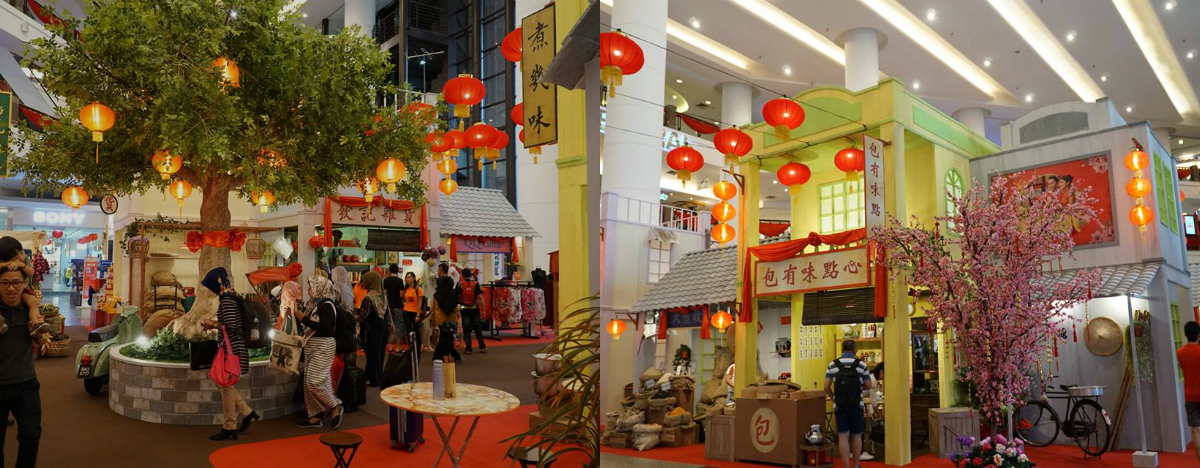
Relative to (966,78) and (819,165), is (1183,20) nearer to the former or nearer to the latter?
(966,78)

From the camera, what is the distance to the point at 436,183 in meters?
14.1

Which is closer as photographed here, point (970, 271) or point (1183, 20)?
point (970, 271)

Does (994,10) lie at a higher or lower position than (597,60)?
higher

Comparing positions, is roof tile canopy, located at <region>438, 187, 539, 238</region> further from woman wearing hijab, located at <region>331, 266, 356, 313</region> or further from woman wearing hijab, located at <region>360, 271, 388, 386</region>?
woman wearing hijab, located at <region>331, 266, 356, 313</region>

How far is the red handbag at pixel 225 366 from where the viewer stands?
22.5 feet

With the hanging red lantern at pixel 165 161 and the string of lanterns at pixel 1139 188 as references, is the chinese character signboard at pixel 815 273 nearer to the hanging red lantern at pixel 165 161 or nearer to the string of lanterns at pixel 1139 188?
the string of lanterns at pixel 1139 188

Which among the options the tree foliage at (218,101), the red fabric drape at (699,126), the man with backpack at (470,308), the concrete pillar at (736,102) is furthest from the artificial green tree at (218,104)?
the concrete pillar at (736,102)

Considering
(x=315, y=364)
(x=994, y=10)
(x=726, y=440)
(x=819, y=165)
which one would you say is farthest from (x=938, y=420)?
(x=994, y=10)

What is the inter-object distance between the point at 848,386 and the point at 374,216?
355 inches

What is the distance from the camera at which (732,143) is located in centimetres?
867

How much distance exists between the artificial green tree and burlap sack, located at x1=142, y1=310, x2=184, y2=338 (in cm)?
145

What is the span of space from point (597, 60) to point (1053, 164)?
29.3 feet

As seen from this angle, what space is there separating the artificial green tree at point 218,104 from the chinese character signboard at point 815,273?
14.3 feet

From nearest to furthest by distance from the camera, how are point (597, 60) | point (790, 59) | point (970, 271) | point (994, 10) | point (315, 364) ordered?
1. point (597, 60)
2. point (970, 271)
3. point (315, 364)
4. point (994, 10)
5. point (790, 59)
